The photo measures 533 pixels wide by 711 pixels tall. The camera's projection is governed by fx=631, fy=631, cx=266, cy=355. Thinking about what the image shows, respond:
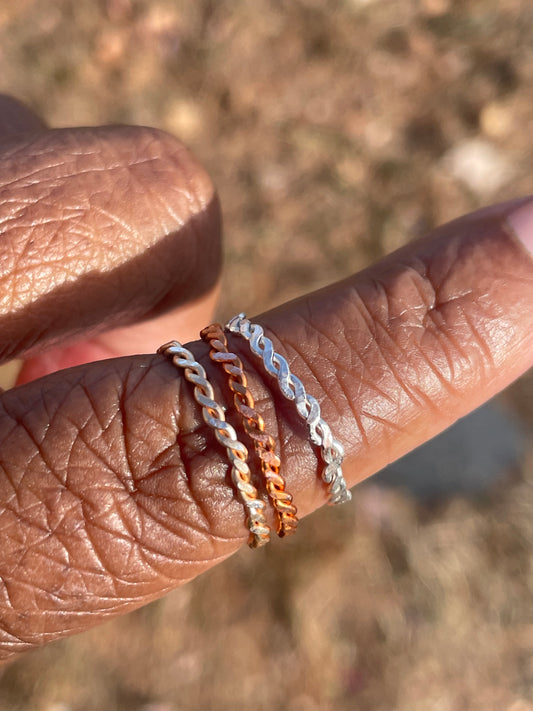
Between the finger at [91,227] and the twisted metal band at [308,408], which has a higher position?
the finger at [91,227]

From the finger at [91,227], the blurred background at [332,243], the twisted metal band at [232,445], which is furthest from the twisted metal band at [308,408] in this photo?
the blurred background at [332,243]

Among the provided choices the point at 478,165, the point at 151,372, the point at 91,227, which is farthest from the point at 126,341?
the point at 478,165

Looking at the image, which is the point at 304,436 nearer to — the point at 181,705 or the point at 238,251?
the point at 181,705

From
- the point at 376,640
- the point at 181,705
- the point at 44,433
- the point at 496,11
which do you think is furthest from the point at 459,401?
the point at 496,11

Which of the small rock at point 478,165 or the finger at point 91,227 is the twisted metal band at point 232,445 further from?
the small rock at point 478,165

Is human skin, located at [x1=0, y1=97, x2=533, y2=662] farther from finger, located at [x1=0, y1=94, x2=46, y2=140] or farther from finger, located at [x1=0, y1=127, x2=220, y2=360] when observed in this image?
finger, located at [x1=0, y1=94, x2=46, y2=140]

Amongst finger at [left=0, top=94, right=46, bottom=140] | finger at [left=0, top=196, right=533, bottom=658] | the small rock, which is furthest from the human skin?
the small rock
